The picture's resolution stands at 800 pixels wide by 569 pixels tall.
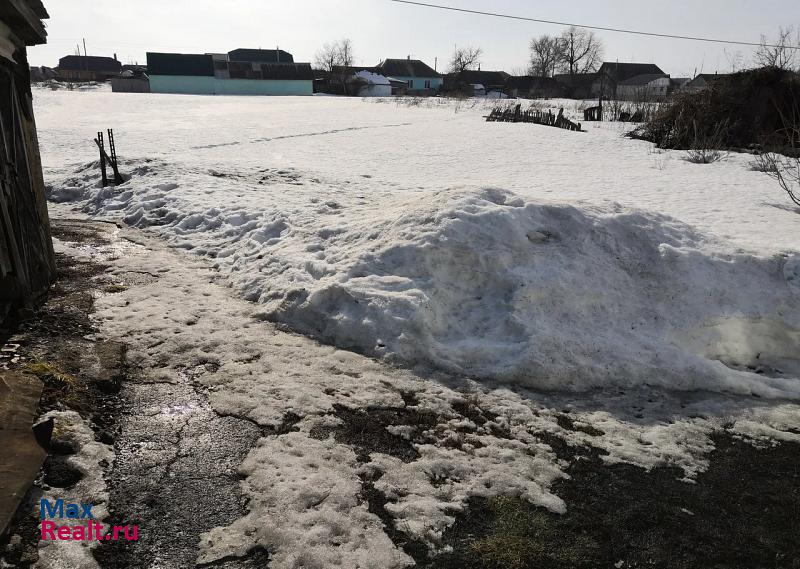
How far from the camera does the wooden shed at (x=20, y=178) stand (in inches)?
169

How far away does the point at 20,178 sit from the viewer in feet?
15.3

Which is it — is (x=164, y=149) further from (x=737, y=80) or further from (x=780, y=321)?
(x=737, y=80)

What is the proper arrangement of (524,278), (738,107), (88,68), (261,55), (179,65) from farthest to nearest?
(88,68), (261,55), (179,65), (738,107), (524,278)

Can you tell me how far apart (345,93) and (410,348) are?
209 feet

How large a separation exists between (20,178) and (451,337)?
416 cm

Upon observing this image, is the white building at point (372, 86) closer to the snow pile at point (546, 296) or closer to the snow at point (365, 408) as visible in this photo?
the snow pile at point (546, 296)

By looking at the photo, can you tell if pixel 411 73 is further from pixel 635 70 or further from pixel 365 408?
pixel 365 408

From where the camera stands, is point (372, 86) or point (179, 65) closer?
point (179, 65)

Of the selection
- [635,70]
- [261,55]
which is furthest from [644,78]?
[261,55]

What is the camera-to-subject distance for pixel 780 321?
173 inches

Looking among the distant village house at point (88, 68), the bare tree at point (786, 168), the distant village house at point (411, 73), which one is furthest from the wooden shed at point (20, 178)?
the distant village house at point (88, 68)

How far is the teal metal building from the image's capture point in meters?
58.1

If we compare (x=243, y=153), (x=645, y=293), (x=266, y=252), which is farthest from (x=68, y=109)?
(x=645, y=293)

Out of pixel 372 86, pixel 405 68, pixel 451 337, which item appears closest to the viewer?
pixel 451 337
